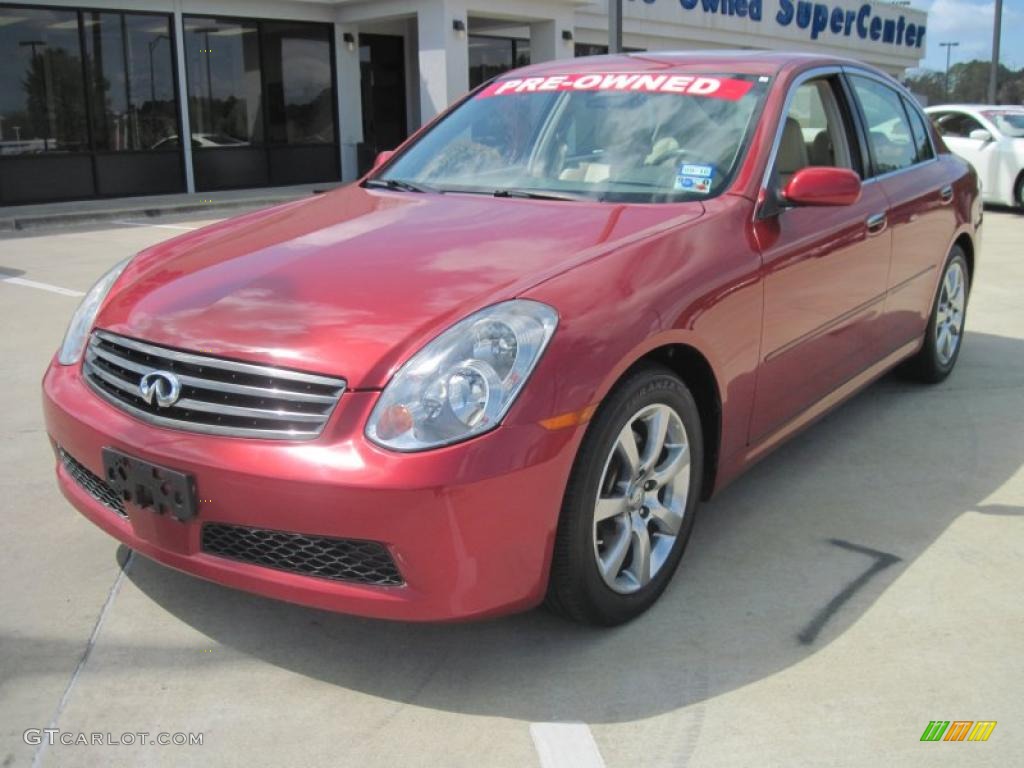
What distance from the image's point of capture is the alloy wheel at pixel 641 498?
2.79 metres

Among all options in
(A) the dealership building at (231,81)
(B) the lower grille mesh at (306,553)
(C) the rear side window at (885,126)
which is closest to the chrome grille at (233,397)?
(B) the lower grille mesh at (306,553)

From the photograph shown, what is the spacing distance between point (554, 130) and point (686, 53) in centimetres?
86

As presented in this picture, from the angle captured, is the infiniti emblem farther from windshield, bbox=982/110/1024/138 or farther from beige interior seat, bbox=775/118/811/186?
windshield, bbox=982/110/1024/138

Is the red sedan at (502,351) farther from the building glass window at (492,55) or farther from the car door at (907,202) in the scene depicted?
the building glass window at (492,55)

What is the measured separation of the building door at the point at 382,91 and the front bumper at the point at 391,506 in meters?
16.7

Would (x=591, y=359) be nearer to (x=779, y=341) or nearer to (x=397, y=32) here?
(x=779, y=341)

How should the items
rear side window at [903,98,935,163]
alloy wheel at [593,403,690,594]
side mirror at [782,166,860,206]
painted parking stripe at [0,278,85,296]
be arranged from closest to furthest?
alloy wheel at [593,403,690,594]
side mirror at [782,166,860,206]
rear side window at [903,98,935,163]
painted parking stripe at [0,278,85,296]

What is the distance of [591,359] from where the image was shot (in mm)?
2572

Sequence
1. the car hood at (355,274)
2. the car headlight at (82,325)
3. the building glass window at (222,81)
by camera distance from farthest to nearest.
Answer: the building glass window at (222,81), the car headlight at (82,325), the car hood at (355,274)

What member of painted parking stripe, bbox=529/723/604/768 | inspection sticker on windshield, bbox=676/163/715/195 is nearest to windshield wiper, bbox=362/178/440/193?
inspection sticker on windshield, bbox=676/163/715/195

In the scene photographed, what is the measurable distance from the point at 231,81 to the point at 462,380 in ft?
51.5

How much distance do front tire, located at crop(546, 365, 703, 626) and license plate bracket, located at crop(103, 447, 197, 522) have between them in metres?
0.94

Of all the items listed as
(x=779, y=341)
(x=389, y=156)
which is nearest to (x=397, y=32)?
(x=389, y=156)

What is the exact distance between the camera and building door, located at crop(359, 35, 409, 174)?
753 inches
